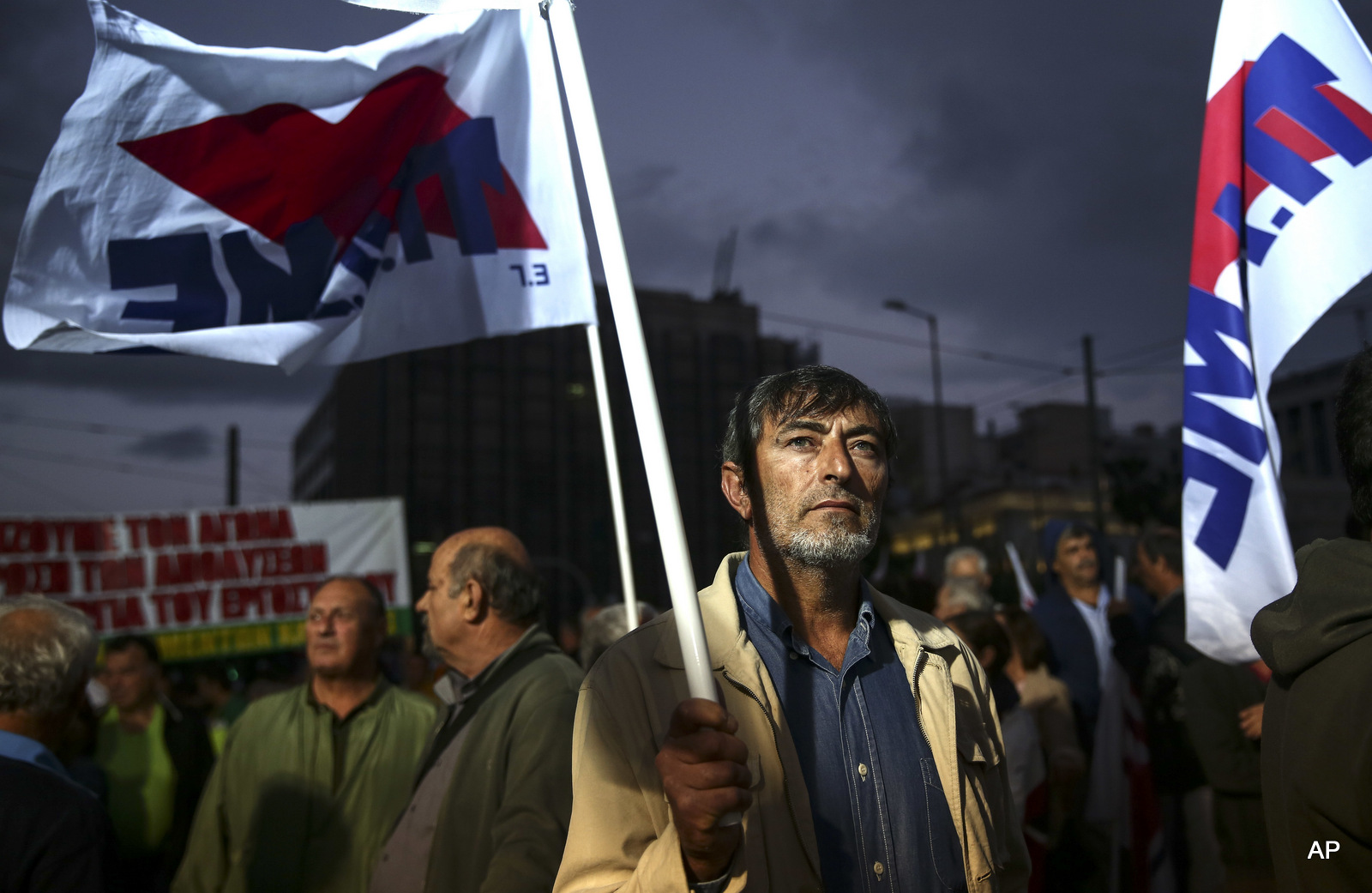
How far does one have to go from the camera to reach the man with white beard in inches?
66.7

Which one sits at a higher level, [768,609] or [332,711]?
[768,609]

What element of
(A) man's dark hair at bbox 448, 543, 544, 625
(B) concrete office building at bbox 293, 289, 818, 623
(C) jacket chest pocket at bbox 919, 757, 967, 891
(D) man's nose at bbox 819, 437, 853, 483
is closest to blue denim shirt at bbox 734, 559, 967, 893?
(C) jacket chest pocket at bbox 919, 757, 967, 891

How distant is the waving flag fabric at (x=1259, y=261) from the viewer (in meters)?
2.82

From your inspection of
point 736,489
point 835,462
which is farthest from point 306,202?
point 835,462

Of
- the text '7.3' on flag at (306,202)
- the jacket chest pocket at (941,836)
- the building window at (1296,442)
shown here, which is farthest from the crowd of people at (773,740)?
the building window at (1296,442)

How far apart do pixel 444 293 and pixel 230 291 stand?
30.3 inches

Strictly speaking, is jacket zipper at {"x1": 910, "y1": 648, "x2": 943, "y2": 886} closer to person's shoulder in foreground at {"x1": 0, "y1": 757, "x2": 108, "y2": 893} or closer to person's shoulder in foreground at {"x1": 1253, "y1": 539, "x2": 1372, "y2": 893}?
person's shoulder in foreground at {"x1": 1253, "y1": 539, "x2": 1372, "y2": 893}

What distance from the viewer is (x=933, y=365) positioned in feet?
90.6

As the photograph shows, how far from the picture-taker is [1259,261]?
2936 mm

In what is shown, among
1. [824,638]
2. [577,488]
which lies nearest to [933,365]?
[824,638]

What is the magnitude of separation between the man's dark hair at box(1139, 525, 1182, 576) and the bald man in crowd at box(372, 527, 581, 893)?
3.23 metres

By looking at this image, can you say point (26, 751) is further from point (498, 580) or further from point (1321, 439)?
point (1321, 439)

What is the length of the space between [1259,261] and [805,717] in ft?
6.92

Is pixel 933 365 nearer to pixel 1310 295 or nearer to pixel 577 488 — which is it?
pixel 1310 295
